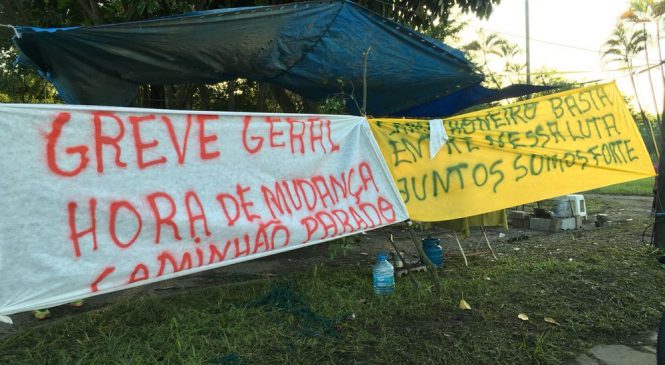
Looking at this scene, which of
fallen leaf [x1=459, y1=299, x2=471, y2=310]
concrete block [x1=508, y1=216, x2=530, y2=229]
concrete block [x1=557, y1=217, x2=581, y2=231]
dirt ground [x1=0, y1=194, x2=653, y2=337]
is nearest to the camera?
fallen leaf [x1=459, y1=299, x2=471, y2=310]

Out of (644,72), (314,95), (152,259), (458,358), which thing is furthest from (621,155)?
(152,259)

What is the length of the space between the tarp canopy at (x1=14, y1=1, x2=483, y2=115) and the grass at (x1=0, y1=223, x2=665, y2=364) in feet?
6.03

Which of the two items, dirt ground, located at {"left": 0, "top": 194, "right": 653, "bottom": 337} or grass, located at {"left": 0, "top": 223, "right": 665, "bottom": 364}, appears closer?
grass, located at {"left": 0, "top": 223, "right": 665, "bottom": 364}

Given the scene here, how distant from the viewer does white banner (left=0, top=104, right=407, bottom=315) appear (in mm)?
2311

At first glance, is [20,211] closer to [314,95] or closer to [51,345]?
[51,345]

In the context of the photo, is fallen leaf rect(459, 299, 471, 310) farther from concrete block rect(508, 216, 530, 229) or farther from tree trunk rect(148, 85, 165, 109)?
tree trunk rect(148, 85, 165, 109)

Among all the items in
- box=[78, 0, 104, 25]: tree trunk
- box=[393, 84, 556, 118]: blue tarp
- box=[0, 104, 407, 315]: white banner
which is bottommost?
box=[0, 104, 407, 315]: white banner

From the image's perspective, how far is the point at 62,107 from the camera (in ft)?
7.97

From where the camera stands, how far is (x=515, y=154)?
4344 millimetres

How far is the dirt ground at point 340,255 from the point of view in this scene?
4188 mm

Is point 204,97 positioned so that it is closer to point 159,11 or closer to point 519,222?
point 159,11

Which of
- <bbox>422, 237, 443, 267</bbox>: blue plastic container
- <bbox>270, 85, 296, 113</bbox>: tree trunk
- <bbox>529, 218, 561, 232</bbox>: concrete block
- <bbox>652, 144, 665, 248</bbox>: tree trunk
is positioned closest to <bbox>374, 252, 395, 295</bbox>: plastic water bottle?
<bbox>422, 237, 443, 267</bbox>: blue plastic container

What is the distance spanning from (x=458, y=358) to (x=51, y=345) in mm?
2747

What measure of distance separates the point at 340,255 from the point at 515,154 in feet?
9.18
